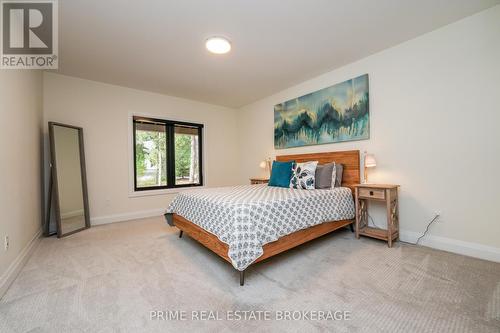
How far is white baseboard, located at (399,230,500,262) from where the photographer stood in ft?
6.69

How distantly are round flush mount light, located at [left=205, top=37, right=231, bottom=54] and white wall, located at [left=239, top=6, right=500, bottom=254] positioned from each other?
1899 millimetres

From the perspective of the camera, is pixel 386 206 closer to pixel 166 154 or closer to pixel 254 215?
pixel 254 215

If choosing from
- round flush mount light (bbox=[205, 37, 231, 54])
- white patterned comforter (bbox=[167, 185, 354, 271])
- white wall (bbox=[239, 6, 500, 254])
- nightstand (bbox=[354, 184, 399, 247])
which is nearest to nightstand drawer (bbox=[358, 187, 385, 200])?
nightstand (bbox=[354, 184, 399, 247])

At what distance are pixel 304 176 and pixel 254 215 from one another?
1440mm

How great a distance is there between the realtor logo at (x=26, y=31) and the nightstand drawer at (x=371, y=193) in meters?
3.75

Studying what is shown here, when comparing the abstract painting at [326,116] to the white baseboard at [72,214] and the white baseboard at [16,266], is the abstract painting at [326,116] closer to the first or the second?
the white baseboard at [72,214]

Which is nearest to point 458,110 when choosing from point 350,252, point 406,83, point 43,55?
point 406,83

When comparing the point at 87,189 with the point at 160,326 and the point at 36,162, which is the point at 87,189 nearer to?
the point at 36,162

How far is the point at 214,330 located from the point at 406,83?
3238 millimetres

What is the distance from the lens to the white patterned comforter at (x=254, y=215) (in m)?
1.72

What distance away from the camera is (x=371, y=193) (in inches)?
102

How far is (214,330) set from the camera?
124 centimetres

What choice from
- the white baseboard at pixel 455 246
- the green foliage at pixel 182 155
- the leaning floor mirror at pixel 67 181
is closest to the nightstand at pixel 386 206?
the white baseboard at pixel 455 246

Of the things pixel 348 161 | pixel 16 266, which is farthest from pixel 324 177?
pixel 16 266
